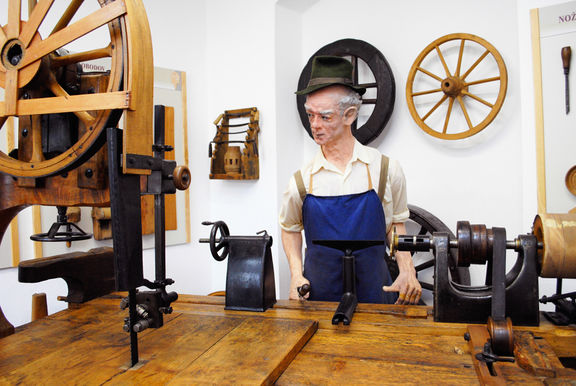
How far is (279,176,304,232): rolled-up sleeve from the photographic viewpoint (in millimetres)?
2367

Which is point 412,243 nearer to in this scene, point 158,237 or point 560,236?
point 560,236

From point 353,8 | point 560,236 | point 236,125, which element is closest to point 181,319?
point 560,236

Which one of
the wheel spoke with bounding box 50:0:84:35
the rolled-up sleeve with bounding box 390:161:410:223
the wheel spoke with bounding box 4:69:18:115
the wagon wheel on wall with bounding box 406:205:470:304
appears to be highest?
the wheel spoke with bounding box 50:0:84:35

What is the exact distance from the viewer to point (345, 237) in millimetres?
2270

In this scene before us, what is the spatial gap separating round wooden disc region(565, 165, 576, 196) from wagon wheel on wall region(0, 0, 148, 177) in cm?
271

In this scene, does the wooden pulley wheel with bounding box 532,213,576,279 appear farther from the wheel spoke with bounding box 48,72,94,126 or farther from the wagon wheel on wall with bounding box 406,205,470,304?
the wagon wheel on wall with bounding box 406,205,470,304

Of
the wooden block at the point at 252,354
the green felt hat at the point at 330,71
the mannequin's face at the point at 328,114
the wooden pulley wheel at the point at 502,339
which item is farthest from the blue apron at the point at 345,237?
the wooden pulley wheel at the point at 502,339

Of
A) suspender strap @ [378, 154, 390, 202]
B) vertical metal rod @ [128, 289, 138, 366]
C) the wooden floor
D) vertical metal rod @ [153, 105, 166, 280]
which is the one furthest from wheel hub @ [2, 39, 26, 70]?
suspender strap @ [378, 154, 390, 202]

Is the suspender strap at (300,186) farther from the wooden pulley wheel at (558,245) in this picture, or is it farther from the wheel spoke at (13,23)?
the wheel spoke at (13,23)

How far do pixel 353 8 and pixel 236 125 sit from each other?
4.86ft

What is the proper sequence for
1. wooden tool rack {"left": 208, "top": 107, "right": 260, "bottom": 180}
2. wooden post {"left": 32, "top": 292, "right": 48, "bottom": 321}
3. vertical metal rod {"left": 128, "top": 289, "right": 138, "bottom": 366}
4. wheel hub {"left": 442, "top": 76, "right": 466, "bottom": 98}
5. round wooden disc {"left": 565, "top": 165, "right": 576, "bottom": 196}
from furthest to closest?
wooden tool rack {"left": 208, "top": 107, "right": 260, "bottom": 180}
wheel hub {"left": 442, "top": 76, "right": 466, "bottom": 98}
round wooden disc {"left": 565, "top": 165, "right": 576, "bottom": 196}
wooden post {"left": 32, "top": 292, "right": 48, "bottom": 321}
vertical metal rod {"left": 128, "top": 289, "right": 138, "bottom": 366}

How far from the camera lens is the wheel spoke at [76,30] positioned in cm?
110

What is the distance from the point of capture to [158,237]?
1306 mm

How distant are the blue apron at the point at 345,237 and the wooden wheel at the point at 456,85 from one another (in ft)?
4.56
